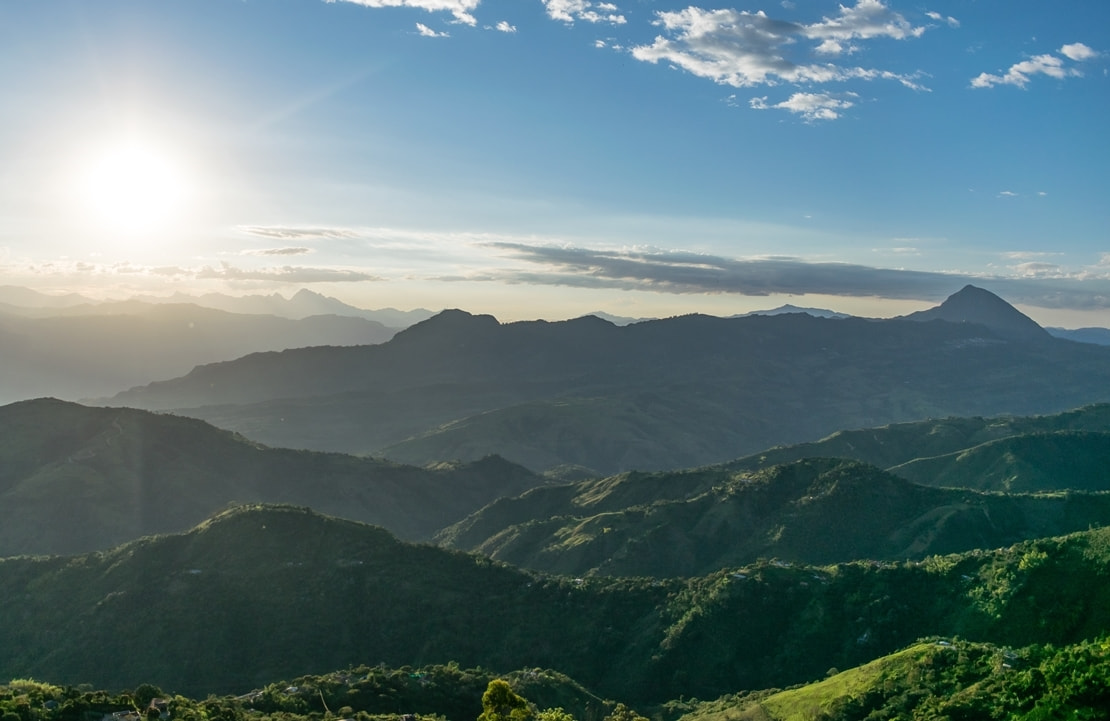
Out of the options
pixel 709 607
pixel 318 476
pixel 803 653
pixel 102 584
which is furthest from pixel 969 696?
pixel 318 476

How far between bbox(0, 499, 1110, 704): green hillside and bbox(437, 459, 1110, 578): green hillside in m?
22.6

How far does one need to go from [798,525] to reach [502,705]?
6578 centimetres

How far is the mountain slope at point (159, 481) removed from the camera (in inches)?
4776

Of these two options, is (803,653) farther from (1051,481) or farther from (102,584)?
(1051,481)

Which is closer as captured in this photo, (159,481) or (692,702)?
(692,702)

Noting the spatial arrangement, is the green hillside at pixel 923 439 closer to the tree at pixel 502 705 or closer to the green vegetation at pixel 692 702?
A: the green vegetation at pixel 692 702

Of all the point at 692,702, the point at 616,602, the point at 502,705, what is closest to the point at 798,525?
the point at 616,602

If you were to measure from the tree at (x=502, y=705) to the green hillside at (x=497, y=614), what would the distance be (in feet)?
83.3

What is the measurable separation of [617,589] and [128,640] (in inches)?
1602

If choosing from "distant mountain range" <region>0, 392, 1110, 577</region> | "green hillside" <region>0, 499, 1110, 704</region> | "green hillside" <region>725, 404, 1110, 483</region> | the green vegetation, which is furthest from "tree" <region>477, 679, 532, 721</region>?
"green hillside" <region>725, 404, 1110, 483</region>

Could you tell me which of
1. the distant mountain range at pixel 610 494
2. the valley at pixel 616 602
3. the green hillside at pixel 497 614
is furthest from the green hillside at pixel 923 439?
the green hillside at pixel 497 614

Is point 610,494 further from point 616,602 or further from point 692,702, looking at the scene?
point 692,702

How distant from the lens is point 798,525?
93.2 meters

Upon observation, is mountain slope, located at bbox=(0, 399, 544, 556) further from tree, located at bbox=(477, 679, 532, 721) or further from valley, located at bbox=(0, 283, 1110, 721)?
tree, located at bbox=(477, 679, 532, 721)
